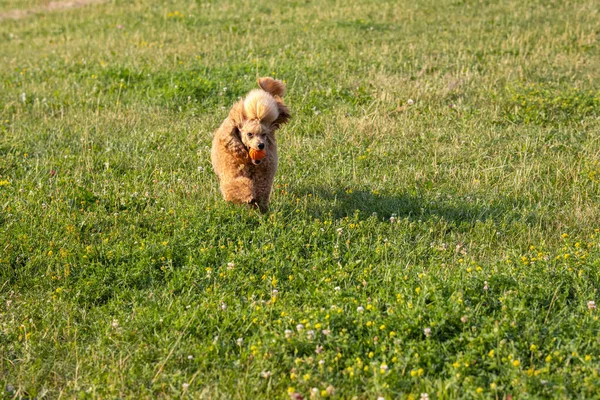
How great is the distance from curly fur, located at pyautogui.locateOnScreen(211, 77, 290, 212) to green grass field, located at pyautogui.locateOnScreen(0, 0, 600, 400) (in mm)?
230

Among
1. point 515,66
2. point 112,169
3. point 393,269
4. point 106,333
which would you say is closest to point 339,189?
point 393,269

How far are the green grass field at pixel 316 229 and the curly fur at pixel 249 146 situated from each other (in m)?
0.23

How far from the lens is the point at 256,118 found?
5.75 m

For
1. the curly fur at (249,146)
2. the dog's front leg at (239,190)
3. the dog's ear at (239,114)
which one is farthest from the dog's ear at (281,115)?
the dog's front leg at (239,190)

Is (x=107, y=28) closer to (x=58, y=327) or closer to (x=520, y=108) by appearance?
(x=520, y=108)

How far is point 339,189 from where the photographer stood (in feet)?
22.8

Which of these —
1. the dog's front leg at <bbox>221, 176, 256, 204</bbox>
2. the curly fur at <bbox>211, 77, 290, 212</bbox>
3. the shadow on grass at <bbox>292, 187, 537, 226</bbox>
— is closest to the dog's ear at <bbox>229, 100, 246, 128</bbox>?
the curly fur at <bbox>211, 77, 290, 212</bbox>

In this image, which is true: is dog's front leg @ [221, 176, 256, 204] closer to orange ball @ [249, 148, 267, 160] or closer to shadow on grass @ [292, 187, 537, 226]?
orange ball @ [249, 148, 267, 160]

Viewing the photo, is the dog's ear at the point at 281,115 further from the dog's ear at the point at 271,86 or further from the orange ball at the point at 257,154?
the orange ball at the point at 257,154

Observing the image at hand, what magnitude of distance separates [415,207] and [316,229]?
118cm

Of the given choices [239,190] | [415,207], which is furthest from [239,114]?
[415,207]

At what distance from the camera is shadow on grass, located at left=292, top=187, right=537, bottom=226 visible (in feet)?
20.5

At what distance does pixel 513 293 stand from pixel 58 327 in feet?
10.3

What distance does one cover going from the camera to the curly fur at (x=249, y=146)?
5727 mm
